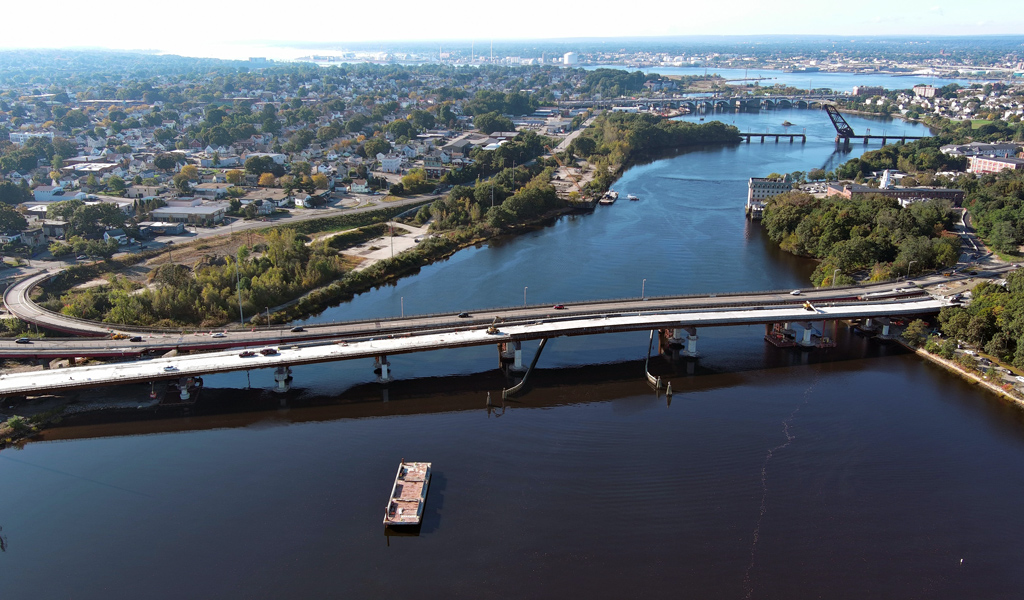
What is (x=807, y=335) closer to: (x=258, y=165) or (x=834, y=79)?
(x=258, y=165)

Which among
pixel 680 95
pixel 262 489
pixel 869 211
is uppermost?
pixel 680 95

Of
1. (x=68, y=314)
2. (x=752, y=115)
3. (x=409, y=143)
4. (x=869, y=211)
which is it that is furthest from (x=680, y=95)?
(x=68, y=314)

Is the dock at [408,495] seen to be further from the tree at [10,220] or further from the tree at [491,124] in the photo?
the tree at [491,124]

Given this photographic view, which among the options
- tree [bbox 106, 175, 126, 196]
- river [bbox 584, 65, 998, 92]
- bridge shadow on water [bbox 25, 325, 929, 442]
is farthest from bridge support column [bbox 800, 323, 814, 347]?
river [bbox 584, 65, 998, 92]

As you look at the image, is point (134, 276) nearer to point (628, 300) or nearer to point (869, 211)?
point (628, 300)

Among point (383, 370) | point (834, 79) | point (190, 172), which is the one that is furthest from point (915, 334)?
point (834, 79)

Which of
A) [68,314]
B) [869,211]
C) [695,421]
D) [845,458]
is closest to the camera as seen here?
[845,458]

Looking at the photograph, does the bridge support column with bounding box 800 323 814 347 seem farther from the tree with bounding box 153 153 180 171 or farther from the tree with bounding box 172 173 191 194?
the tree with bounding box 153 153 180 171
